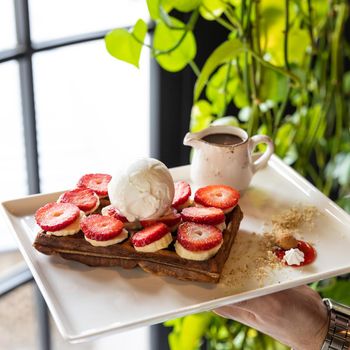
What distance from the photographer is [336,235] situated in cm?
125

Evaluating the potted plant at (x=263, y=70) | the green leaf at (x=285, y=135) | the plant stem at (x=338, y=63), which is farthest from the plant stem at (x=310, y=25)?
the green leaf at (x=285, y=135)

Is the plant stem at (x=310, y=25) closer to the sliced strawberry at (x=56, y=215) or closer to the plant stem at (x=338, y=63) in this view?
the plant stem at (x=338, y=63)

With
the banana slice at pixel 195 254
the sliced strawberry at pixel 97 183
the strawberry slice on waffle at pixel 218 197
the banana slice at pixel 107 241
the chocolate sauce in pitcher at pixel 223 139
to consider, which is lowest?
the banana slice at pixel 195 254

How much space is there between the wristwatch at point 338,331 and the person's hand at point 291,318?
0.02 metres

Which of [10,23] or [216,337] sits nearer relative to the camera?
[10,23]

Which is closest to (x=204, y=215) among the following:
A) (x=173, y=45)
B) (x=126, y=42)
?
(x=126, y=42)

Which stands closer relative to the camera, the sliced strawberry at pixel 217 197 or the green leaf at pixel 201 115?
the sliced strawberry at pixel 217 197

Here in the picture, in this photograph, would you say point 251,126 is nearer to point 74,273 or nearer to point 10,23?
point 10,23

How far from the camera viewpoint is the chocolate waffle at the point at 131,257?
3.59ft

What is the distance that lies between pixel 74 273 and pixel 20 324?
1.07 metres

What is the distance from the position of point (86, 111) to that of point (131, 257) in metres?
0.94

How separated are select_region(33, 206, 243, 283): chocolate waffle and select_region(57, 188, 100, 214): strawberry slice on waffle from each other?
51 millimetres

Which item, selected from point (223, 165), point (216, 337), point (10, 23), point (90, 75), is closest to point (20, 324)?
point (216, 337)

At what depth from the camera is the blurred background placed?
1660 millimetres
